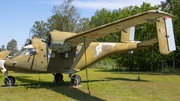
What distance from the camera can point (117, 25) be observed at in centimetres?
812

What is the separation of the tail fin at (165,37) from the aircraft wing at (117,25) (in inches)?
195

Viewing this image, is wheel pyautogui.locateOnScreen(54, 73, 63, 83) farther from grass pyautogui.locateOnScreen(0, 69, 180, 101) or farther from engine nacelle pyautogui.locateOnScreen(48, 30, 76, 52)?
engine nacelle pyautogui.locateOnScreen(48, 30, 76, 52)

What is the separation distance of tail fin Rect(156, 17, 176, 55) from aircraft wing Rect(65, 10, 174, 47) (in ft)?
16.2

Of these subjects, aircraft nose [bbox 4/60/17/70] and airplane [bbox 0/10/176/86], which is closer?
airplane [bbox 0/10/176/86]

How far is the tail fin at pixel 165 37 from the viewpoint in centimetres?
1220

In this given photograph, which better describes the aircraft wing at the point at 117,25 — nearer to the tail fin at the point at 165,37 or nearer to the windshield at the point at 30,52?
the windshield at the point at 30,52

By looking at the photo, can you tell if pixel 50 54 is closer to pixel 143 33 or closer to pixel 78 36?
pixel 78 36

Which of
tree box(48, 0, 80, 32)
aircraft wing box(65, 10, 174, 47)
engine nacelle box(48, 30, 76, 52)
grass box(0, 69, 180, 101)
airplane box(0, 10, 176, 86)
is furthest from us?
tree box(48, 0, 80, 32)

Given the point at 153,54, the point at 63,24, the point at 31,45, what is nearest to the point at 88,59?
the point at 31,45

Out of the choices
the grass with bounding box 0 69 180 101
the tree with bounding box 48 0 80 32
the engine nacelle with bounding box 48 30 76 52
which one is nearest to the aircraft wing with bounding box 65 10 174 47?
the engine nacelle with bounding box 48 30 76 52

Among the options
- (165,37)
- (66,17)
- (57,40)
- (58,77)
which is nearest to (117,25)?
(57,40)

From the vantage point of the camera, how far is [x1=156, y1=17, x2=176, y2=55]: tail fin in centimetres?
1220

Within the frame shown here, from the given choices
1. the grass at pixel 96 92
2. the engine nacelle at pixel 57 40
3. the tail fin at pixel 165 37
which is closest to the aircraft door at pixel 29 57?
the grass at pixel 96 92

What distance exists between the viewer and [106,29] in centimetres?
878
